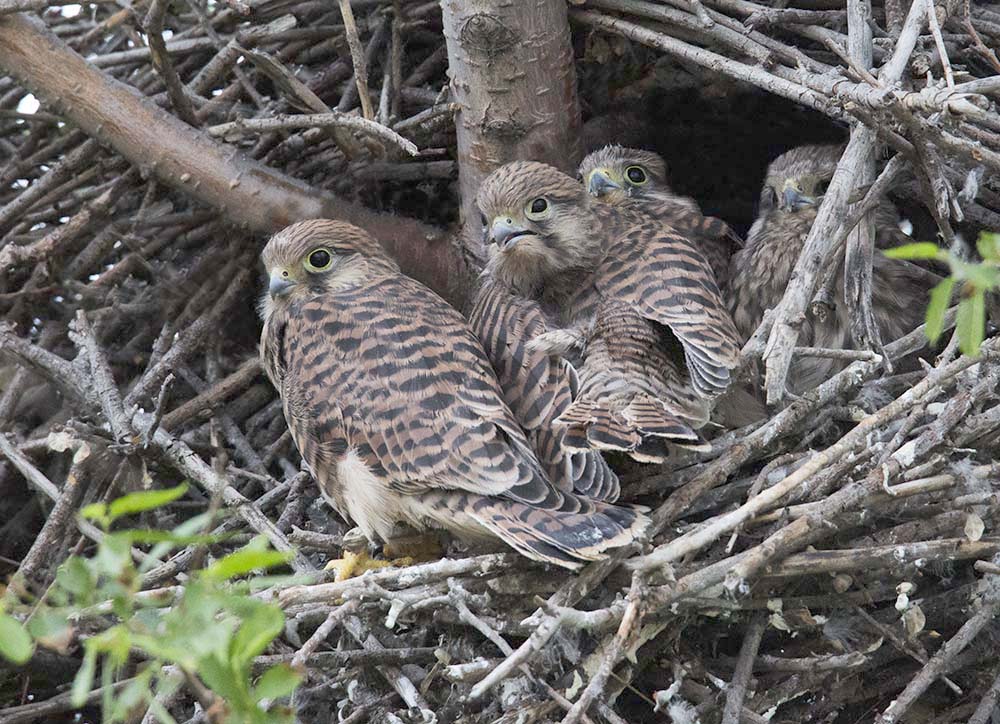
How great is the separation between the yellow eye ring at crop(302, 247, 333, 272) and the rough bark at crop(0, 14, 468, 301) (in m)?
0.32

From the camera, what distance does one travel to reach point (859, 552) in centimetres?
248

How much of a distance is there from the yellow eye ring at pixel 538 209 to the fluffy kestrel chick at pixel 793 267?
579 millimetres

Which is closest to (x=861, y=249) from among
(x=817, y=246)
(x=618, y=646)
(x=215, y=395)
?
(x=817, y=246)

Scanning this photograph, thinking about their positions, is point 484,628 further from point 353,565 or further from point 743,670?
point 353,565

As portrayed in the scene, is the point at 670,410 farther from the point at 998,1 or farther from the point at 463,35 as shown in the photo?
the point at 998,1

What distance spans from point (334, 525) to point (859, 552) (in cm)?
154

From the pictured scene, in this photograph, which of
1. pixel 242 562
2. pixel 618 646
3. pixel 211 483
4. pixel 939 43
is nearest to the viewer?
pixel 242 562

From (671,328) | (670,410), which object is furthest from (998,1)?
(670,410)

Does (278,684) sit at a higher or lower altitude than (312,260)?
higher

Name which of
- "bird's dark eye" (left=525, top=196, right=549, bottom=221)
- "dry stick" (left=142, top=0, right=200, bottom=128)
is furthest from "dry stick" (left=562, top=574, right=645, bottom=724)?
"dry stick" (left=142, top=0, right=200, bottom=128)

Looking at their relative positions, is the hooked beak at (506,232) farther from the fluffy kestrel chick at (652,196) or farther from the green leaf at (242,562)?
the green leaf at (242,562)

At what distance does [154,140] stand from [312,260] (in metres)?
0.62

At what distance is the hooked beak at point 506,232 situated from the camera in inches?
130

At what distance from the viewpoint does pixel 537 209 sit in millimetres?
3355
